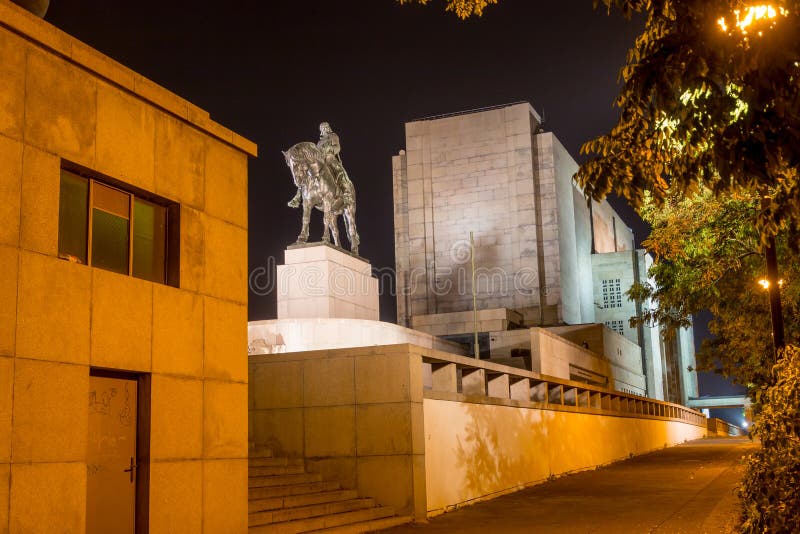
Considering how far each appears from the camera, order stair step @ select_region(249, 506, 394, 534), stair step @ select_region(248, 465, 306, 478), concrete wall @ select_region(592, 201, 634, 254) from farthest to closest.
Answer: concrete wall @ select_region(592, 201, 634, 254) → stair step @ select_region(248, 465, 306, 478) → stair step @ select_region(249, 506, 394, 534)

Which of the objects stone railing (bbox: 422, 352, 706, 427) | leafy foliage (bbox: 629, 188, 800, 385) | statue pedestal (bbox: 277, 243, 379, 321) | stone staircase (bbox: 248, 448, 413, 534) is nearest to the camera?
stone staircase (bbox: 248, 448, 413, 534)

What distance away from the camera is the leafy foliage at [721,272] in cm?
2275

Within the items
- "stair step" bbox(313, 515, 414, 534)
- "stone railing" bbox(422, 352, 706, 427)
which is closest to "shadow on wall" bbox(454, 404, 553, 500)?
"stone railing" bbox(422, 352, 706, 427)

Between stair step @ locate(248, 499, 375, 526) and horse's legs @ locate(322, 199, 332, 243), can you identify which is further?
horse's legs @ locate(322, 199, 332, 243)

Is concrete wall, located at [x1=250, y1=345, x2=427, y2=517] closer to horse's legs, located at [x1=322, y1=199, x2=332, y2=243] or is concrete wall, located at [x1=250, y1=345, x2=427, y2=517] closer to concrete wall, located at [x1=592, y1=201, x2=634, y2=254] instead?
horse's legs, located at [x1=322, y1=199, x2=332, y2=243]

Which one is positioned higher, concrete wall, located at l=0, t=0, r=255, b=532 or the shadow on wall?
concrete wall, located at l=0, t=0, r=255, b=532

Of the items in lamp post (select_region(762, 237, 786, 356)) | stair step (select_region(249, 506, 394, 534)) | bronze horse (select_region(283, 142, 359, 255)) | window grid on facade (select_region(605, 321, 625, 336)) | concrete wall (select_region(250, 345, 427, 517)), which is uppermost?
bronze horse (select_region(283, 142, 359, 255))

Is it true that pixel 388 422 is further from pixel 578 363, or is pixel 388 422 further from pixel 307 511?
pixel 578 363

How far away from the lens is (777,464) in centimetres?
888

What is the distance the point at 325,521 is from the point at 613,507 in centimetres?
599

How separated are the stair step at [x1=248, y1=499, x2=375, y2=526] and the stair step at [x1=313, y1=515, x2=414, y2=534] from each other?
48 centimetres

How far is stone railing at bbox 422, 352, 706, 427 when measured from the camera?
60.0ft

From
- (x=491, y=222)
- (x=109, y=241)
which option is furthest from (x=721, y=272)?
(x=491, y=222)

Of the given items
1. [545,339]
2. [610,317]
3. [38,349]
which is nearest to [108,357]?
[38,349]
